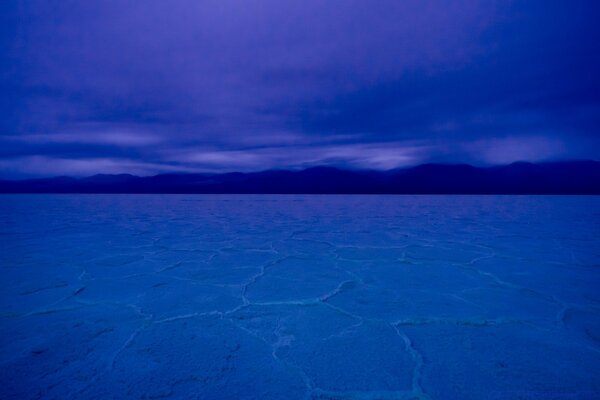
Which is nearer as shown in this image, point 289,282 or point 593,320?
point 593,320

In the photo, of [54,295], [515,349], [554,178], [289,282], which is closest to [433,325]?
[515,349]

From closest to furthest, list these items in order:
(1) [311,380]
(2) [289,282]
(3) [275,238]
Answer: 1. (1) [311,380]
2. (2) [289,282]
3. (3) [275,238]

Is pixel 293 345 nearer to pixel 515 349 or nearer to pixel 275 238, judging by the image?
pixel 515 349

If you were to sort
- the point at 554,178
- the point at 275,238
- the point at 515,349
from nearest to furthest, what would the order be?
the point at 515,349 < the point at 275,238 < the point at 554,178

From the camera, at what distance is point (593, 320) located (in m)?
1.97

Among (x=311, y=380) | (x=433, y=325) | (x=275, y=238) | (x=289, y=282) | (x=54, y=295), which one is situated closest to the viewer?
(x=311, y=380)

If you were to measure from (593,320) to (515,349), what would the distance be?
94 centimetres

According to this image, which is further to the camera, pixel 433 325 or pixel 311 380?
pixel 433 325

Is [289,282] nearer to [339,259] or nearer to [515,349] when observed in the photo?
[339,259]

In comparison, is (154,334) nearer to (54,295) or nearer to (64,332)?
(64,332)

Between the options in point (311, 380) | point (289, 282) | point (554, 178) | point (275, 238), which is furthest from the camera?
point (554, 178)

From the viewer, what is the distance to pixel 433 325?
74.7 inches

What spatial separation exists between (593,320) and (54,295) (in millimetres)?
4472

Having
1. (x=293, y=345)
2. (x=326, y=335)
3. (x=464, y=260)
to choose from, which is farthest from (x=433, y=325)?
(x=464, y=260)
